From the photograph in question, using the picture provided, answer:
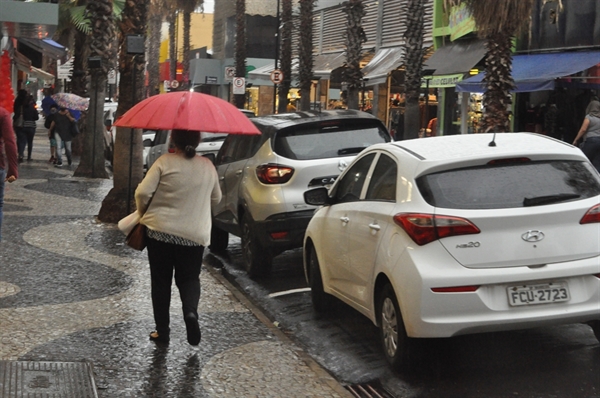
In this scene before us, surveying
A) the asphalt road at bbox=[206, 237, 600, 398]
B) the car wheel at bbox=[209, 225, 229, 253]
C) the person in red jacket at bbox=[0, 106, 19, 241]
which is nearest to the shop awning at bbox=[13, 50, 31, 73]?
the car wheel at bbox=[209, 225, 229, 253]

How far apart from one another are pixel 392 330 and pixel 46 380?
2.33 metres

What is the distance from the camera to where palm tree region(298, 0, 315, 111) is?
33.5 m

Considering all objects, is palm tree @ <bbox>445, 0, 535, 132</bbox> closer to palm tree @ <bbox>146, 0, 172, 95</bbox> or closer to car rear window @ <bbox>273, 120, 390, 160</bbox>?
car rear window @ <bbox>273, 120, 390, 160</bbox>

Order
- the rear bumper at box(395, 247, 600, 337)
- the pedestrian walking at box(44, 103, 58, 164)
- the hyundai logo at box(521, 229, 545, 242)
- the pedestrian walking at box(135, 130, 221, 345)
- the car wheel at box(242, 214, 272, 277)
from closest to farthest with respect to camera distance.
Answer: the rear bumper at box(395, 247, 600, 337), the hyundai logo at box(521, 229, 545, 242), the pedestrian walking at box(135, 130, 221, 345), the car wheel at box(242, 214, 272, 277), the pedestrian walking at box(44, 103, 58, 164)

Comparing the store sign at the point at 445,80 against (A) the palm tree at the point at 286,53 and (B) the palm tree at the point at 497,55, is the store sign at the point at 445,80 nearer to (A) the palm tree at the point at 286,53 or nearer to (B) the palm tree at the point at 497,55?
(B) the palm tree at the point at 497,55

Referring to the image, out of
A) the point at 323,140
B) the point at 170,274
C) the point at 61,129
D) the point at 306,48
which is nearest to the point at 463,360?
the point at 170,274

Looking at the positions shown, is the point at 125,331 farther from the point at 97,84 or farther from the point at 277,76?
the point at 277,76

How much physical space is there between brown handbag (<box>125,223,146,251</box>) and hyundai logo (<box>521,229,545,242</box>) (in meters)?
2.71

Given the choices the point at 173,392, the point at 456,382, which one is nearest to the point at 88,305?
the point at 173,392

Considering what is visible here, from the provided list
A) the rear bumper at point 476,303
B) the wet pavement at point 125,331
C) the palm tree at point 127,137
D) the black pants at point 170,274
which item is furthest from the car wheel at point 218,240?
the rear bumper at point 476,303

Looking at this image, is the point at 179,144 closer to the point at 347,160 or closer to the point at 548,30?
the point at 347,160

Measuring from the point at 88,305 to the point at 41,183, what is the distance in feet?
42.3

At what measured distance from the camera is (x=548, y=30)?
25.1 m

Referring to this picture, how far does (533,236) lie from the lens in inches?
248
